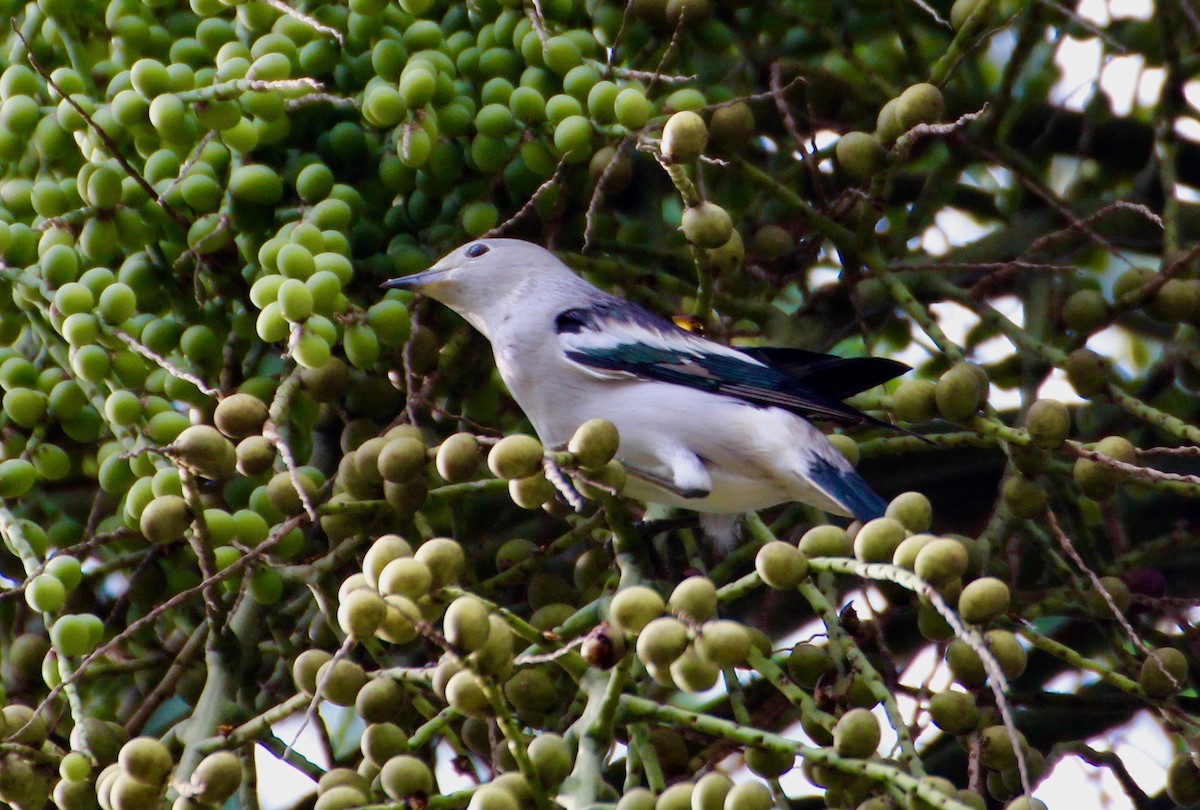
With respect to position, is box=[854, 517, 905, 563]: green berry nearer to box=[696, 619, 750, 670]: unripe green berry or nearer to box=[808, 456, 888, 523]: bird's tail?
box=[696, 619, 750, 670]: unripe green berry

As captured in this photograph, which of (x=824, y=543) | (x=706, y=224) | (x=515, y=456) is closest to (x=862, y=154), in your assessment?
(x=706, y=224)

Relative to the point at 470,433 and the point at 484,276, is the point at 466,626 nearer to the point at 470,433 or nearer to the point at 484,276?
the point at 470,433

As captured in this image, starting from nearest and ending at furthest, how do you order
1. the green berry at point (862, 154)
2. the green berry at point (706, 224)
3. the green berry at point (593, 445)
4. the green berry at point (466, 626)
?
the green berry at point (466, 626) → the green berry at point (593, 445) → the green berry at point (706, 224) → the green berry at point (862, 154)

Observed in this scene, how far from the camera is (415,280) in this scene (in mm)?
1647

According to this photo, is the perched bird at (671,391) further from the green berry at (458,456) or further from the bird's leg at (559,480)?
the green berry at (458,456)

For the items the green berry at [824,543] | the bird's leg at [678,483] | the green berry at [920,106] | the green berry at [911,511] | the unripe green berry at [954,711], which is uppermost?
the green berry at [920,106]

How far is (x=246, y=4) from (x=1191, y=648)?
134 centimetres

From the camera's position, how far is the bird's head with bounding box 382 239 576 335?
169 cm

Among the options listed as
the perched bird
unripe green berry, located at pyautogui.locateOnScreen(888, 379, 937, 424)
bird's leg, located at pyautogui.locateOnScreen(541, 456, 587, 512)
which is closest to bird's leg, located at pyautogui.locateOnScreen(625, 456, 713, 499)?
the perched bird

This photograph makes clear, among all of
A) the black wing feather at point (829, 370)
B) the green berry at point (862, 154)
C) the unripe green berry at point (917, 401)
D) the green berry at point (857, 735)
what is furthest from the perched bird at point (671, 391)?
the green berry at point (857, 735)

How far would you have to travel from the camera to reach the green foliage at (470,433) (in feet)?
4.09

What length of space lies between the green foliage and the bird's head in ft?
0.11

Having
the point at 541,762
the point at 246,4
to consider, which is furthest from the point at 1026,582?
the point at 246,4

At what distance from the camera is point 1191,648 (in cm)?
177
